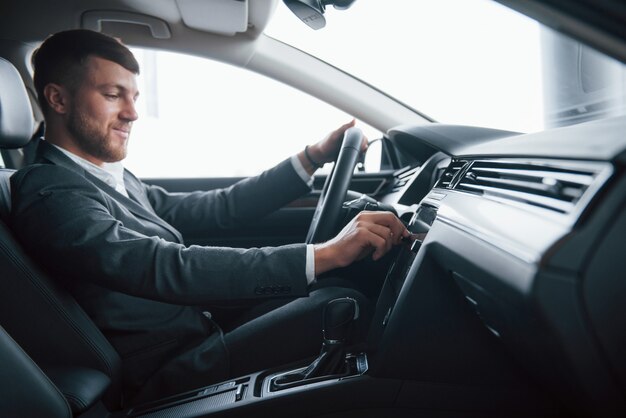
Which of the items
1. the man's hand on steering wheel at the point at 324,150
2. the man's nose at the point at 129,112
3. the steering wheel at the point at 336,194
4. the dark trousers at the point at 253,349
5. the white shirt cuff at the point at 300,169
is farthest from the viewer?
the white shirt cuff at the point at 300,169

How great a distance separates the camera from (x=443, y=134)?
1274 mm

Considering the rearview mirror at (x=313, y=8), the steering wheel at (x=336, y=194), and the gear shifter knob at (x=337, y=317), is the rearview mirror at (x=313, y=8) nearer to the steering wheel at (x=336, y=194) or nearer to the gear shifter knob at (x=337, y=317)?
the steering wheel at (x=336, y=194)

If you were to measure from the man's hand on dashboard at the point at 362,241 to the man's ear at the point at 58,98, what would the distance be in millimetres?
811

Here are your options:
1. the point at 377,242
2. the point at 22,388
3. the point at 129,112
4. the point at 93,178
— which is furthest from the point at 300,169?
the point at 22,388

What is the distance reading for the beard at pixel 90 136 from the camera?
128 centimetres

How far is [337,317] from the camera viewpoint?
100 centimetres

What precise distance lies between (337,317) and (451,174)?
15.6 inches

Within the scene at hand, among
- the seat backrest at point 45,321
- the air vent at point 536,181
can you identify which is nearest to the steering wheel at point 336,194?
the air vent at point 536,181

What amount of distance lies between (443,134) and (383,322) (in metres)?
0.55

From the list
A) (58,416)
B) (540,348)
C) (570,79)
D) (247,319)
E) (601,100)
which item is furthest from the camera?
(247,319)

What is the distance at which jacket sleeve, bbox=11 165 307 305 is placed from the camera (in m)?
0.96

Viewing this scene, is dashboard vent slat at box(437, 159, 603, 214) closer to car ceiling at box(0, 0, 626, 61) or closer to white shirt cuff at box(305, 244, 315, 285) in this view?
white shirt cuff at box(305, 244, 315, 285)

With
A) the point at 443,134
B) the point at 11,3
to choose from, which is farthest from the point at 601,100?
the point at 11,3

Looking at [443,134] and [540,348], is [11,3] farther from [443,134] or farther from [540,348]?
[540,348]
